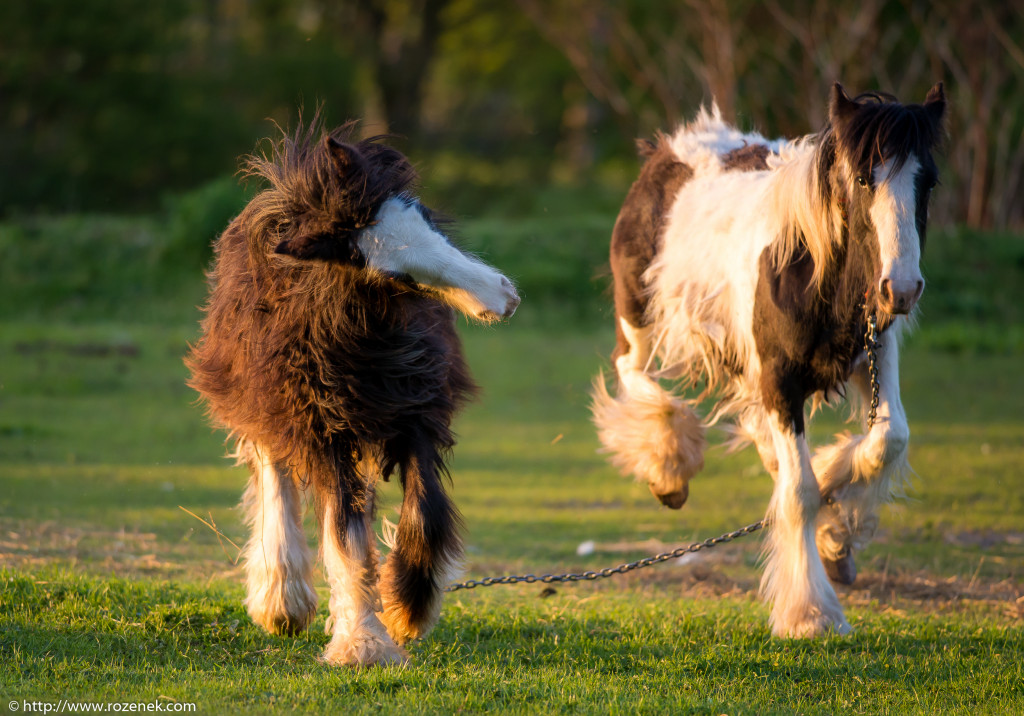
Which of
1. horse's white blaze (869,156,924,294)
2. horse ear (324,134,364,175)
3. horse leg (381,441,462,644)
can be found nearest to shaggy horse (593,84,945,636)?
horse's white blaze (869,156,924,294)

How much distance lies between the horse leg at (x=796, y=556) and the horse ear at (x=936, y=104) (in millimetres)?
1591

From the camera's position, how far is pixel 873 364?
5.39m

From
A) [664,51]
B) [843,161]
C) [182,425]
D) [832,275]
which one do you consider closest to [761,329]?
[832,275]

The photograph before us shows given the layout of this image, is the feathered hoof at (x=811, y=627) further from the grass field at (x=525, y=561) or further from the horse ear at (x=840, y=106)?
the horse ear at (x=840, y=106)

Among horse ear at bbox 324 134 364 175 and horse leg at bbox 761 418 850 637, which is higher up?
horse ear at bbox 324 134 364 175

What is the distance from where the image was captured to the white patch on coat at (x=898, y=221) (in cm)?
454

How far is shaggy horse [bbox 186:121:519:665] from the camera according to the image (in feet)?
14.0

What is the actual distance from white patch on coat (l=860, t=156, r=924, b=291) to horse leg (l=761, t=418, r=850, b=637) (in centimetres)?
114

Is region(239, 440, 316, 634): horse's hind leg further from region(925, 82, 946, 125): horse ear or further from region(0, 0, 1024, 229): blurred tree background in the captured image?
region(0, 0, 1024, 229): blurred tree background

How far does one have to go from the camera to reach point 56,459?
33.3 ft

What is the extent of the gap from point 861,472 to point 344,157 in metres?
3.10

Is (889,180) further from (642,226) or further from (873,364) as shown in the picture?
(642,226)

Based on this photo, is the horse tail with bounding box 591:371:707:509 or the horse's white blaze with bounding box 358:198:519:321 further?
the horse tail with bounding box 591:371:707:509

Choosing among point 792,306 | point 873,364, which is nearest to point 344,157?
point 792,306
